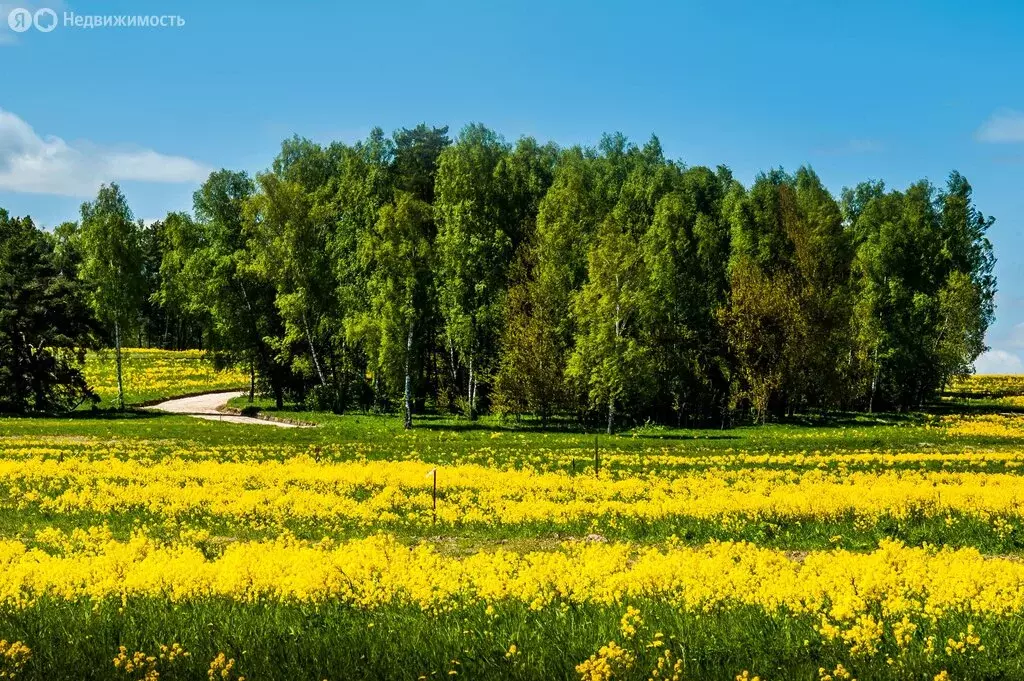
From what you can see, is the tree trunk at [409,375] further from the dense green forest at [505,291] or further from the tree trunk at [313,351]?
the tree trunk at [313,351]

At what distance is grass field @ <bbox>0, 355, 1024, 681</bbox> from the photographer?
923cm

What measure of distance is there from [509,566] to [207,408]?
202ft

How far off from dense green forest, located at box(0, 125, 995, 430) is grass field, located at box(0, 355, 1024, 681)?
19.4 metres

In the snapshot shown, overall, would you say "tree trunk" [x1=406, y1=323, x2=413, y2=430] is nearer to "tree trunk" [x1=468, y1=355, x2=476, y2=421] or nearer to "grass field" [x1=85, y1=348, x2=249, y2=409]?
"tree trunk" [x1=468, y1=355, x2=476, y2=421]

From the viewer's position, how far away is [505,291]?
2427 inches

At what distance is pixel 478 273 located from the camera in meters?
61.2

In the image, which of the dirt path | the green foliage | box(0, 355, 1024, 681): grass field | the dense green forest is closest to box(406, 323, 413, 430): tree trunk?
the dense green forest

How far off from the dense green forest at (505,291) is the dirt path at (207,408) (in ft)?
14.6

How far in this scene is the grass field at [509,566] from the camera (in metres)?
9.23

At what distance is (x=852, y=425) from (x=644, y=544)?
45.5m

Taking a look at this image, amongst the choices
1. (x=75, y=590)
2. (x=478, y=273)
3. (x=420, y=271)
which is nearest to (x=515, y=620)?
(x=75, y=590)

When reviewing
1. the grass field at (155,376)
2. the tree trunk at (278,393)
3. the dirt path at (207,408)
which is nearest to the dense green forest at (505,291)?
the tree trunk at (278,393)

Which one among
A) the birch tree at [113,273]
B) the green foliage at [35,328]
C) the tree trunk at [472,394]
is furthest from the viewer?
the birch tree at [113,273]

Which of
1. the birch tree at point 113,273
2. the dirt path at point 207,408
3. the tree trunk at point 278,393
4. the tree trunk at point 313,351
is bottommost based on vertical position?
the dirt path at point 207,408
